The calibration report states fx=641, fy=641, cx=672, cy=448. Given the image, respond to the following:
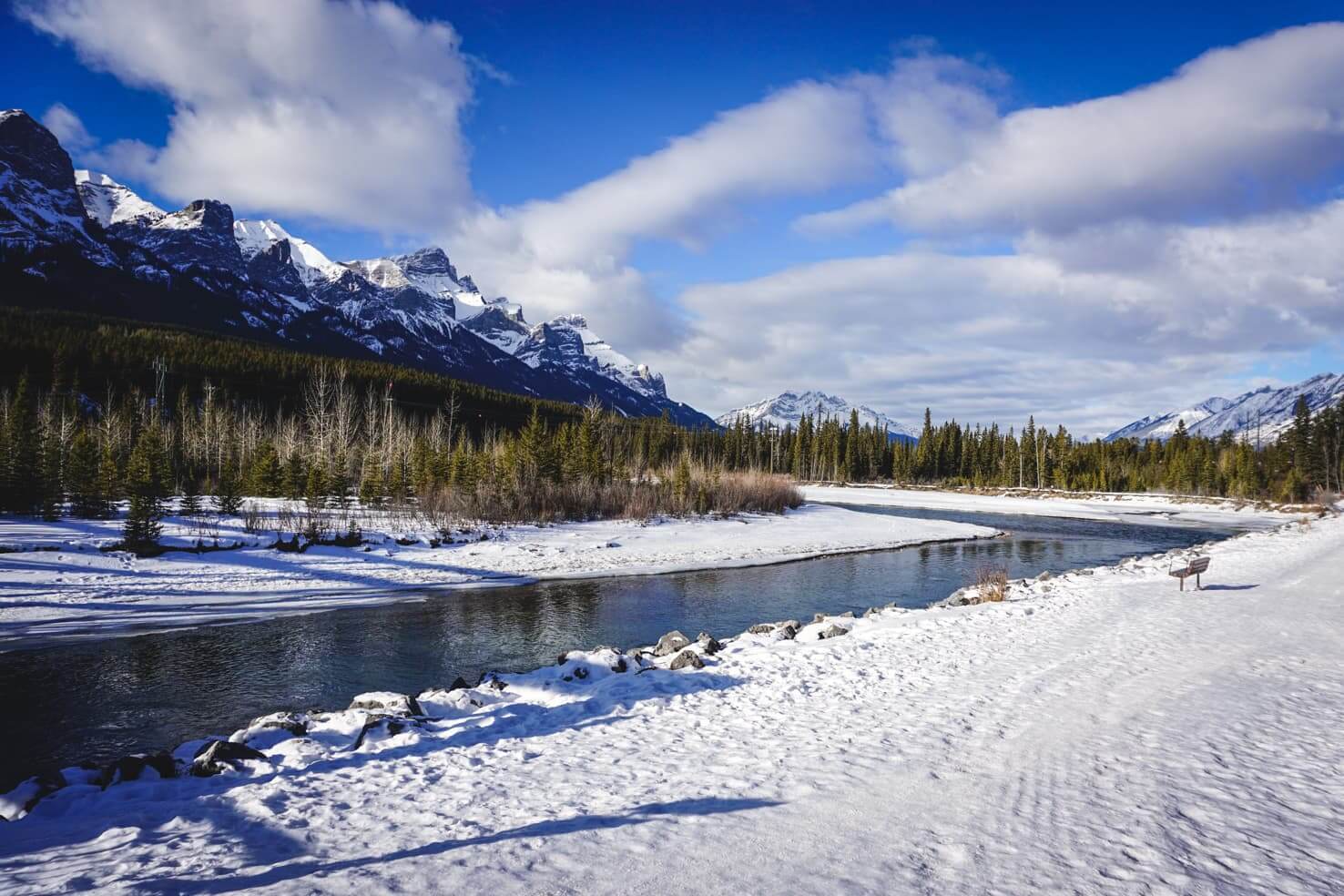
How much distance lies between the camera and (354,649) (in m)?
13.5

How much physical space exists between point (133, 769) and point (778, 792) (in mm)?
6285

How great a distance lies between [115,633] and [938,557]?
29.7 metres

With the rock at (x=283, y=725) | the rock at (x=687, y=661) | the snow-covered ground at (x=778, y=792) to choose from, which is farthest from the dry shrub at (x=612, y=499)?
the snow-covered ground at (x=778, y=792)

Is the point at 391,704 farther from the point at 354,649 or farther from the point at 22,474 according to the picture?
the point at 22,474

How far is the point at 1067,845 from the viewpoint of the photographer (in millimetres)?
4883

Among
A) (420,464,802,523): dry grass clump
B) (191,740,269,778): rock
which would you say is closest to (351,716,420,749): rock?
(191,740,269,778): rock

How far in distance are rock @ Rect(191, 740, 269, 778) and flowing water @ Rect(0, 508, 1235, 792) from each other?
2.56 metres

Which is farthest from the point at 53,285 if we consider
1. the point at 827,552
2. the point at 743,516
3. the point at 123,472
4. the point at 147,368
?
the point at 827,552

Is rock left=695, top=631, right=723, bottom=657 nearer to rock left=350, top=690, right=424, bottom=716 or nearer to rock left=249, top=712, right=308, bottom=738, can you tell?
rock left=350, top=690, right=424, bottom=716

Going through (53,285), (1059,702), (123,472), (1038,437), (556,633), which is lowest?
(556,633)

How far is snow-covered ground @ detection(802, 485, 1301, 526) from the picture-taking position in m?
58.6

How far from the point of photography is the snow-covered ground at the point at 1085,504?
58.6m

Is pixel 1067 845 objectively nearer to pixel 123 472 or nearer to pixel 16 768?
pixel 16 768

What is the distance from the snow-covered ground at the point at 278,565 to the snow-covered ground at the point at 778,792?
38.2 ft
